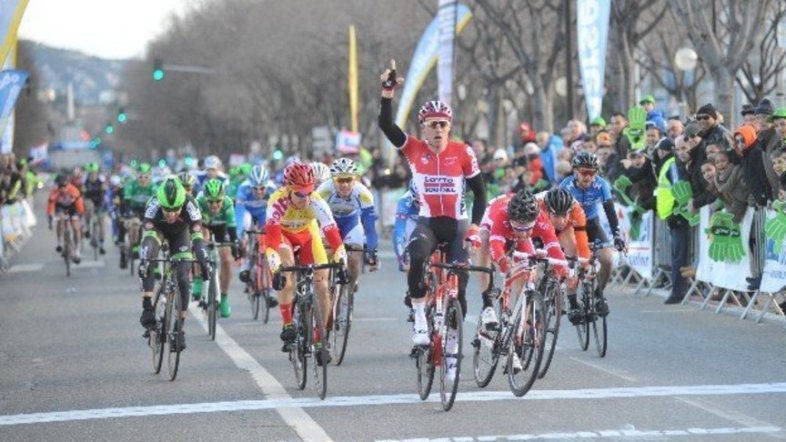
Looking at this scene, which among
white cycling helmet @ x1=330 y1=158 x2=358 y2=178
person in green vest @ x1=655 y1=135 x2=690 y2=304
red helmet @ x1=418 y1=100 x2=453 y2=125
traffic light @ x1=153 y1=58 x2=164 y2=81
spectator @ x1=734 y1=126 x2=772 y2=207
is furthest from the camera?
traffic light @ x1=153 y1=58 x2=164 y2=81

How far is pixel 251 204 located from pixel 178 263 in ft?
19.3

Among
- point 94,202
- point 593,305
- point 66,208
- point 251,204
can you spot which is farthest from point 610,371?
point 94,202

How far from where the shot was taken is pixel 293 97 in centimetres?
9600

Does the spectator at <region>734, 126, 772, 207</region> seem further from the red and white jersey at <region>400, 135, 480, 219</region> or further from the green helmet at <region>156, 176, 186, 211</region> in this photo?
the red and white jersey at <region>400, 135, 480, 219</region>

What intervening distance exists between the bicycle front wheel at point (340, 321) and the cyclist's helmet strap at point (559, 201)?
1.88m

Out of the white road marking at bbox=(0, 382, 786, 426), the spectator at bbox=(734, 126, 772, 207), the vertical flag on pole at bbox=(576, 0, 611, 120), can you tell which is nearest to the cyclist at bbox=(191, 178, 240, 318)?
the spectator at bbox=(734, 126, 772, 207)

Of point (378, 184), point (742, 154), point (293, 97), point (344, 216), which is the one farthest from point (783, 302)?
point (293, 97)

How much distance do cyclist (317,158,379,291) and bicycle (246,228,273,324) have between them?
238 cm

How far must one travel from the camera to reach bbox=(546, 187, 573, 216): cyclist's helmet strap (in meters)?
14.7

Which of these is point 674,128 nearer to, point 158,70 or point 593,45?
point 593,45

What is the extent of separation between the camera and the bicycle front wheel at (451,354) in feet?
39.3

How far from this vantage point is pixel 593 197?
16.7 metres

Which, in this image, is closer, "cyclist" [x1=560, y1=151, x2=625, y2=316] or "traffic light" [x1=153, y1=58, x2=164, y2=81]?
"cyclist" [x1=560, y1=151, x2=625, y2=316]

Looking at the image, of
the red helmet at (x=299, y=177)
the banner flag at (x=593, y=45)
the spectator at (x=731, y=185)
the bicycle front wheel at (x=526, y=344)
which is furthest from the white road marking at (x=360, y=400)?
the banner flag at (x=593, y=45)
